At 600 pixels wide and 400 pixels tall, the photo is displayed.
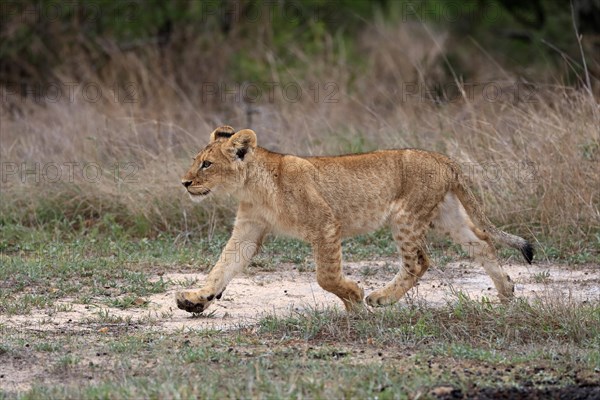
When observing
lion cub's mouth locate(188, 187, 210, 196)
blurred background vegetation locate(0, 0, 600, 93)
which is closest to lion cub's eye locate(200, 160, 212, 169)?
lion cub's mouth locate(188, 187, 210, 196)

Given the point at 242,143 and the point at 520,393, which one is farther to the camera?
the point at 242,143

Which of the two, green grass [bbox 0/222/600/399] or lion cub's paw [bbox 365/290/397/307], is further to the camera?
lion cub's paw [bbox 365/290/397/307]

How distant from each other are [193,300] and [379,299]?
1223mm

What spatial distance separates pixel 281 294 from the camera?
301 inches

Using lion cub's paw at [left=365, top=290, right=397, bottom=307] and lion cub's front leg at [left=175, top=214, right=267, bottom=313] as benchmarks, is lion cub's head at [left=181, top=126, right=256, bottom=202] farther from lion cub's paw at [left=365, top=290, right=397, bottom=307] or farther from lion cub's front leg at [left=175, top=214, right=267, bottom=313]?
lion cub's paw at [left=365, top=290, right=397, bottom=307]

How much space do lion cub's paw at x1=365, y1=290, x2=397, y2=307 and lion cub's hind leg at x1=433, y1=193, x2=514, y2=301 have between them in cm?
71

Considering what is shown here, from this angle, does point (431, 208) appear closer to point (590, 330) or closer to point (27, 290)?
point (590, 330)

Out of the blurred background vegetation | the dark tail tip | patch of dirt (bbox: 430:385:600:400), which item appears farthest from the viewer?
the blurred background vegetation

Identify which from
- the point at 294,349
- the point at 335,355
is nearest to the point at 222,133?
the point at 294,349

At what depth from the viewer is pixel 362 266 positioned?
854 centimetres

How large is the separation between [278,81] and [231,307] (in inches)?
338

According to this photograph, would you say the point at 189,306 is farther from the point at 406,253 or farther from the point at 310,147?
the point at 310,147

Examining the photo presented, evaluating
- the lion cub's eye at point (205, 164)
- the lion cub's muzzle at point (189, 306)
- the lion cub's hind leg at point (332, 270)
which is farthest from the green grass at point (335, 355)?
the lion cub's eye at point (205, 164)

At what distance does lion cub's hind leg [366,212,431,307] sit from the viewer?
7.04m
